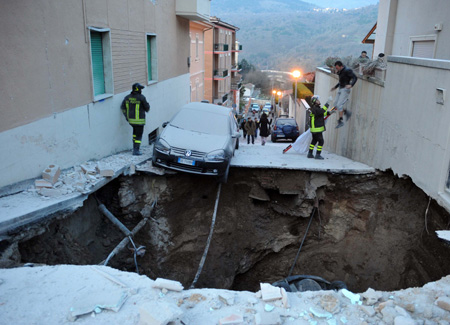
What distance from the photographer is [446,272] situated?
244 inches

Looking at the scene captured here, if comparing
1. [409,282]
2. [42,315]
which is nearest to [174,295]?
[42,315]

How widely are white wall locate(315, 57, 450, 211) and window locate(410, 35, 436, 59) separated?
2583 millimetres

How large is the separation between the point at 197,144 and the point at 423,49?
8101mm

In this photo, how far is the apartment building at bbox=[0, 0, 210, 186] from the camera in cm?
648

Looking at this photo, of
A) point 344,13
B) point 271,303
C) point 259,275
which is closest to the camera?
point 271,303

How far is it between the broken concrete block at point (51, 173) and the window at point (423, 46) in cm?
1062

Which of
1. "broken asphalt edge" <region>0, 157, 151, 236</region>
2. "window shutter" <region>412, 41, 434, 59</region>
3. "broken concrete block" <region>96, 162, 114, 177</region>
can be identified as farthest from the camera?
"window shutter" <region>412, 41, 434, 59</region>

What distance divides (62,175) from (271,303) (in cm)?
517

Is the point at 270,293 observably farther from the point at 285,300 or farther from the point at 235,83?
the point at 235,83

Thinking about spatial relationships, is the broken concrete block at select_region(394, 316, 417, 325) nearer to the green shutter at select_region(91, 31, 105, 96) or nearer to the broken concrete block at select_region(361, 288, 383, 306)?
the broken concrete block at select_region(361, 288, 383, 306)

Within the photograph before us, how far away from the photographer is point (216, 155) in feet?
28.8

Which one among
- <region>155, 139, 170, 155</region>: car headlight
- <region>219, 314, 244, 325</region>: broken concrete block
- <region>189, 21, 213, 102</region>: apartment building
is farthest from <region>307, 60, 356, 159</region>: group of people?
<region>189, 21, 213, 102</region>: apartment building

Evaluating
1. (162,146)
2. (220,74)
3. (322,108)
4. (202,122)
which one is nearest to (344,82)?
(322,108)

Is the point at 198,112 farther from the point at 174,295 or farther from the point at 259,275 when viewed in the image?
the point at 174,295
